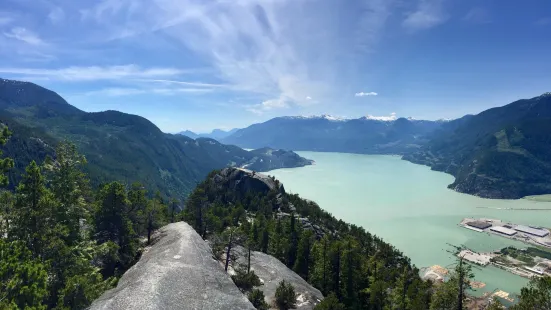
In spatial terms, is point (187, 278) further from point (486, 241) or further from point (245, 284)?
point (486, 241)

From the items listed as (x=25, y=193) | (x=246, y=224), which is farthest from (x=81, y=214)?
(x=246, y=224)

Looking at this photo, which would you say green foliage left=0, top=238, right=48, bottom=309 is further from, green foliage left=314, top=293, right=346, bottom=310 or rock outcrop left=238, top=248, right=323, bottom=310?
green foliage left=314, top=293, right=346, bottom=310

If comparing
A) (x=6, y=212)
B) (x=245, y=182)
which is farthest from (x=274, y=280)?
(x=245, y=182)

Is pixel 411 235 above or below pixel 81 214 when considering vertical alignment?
below

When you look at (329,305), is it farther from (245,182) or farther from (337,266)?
(245,182)

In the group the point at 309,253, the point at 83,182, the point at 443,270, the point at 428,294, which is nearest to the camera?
the point at 83,182

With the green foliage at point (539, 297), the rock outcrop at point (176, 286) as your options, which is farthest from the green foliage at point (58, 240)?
the green foliage at point (539, 297)

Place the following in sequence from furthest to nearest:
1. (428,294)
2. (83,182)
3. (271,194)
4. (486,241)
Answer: (486,241) → (271,194) → (428,294) → (83,182)
